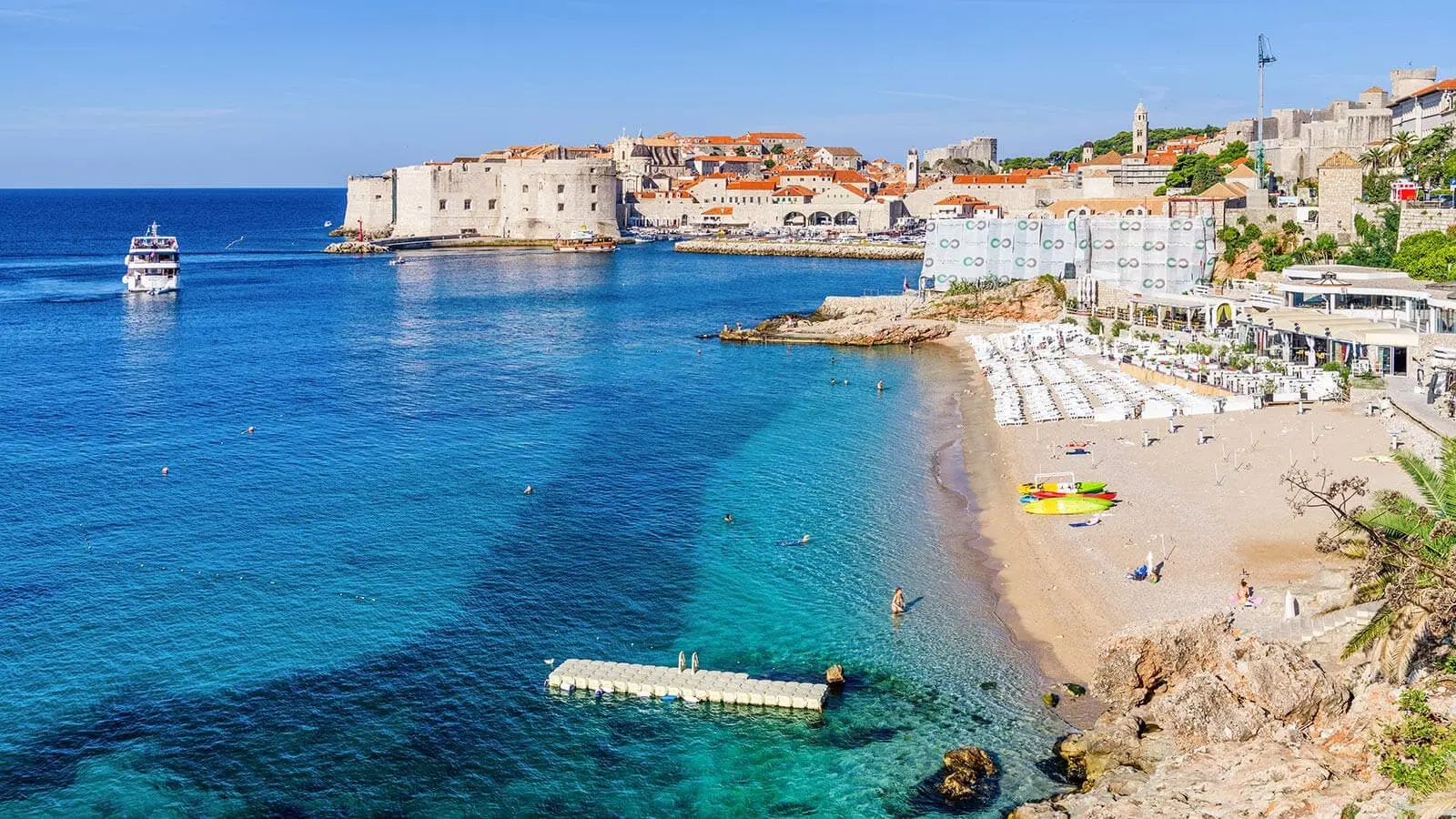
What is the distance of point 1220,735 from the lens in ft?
37.8

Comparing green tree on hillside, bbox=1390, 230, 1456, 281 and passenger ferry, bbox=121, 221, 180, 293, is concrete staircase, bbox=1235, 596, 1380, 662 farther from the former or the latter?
passenger ferry, bbox=121, 221, 180, 293

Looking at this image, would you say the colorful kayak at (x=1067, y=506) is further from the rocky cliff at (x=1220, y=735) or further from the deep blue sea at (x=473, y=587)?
the rocky cliff at (x=1220, y=735)

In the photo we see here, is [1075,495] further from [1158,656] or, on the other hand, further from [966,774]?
[966,774]

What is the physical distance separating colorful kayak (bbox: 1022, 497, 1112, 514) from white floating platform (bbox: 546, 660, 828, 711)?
7.21 metres

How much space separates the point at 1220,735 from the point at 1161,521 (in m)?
7.22

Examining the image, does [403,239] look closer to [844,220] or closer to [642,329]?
[844,220]

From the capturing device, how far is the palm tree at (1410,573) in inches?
425

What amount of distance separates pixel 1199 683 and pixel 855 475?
11447 mm

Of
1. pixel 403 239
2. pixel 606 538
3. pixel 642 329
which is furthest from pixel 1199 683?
pixel 403 239

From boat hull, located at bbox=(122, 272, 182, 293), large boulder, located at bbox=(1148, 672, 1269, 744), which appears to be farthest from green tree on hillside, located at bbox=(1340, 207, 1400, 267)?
Result: boat hull, located at bbox=(122, 272, 182, 293)

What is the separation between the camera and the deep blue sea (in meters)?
12.2

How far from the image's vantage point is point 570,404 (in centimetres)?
3095

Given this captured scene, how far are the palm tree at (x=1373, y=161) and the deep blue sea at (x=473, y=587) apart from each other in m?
16.3

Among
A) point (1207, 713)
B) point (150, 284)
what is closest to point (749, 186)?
point (150, 284)
